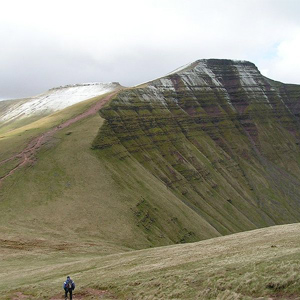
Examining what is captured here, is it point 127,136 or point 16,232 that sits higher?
point 127,136

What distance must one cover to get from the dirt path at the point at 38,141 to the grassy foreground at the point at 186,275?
53.9 m

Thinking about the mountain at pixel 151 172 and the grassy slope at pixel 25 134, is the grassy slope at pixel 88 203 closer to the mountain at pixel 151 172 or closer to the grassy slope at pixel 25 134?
the mountain at pixel 151 172

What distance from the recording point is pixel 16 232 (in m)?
65.9

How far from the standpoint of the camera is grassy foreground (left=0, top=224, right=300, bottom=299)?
24.9 m

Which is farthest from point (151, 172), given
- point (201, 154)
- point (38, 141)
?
point (201, 154)

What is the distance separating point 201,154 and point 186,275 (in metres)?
133

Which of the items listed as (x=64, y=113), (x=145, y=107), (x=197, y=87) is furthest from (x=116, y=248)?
(x=197, y=87)

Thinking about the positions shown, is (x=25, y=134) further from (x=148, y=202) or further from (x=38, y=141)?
(x=148, y=202)

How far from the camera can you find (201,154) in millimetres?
160875

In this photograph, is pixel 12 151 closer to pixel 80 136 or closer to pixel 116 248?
pixel 80 136

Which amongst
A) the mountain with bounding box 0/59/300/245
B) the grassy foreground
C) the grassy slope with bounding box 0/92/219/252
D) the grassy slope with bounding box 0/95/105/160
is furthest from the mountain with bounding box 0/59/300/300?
the grassy slope with bounding box 0/95/105/160

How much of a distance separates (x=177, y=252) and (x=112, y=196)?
164ft

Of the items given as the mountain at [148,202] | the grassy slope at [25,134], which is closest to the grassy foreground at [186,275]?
the mountain at [148,202]

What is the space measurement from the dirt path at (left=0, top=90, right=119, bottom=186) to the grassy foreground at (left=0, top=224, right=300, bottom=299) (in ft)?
177
